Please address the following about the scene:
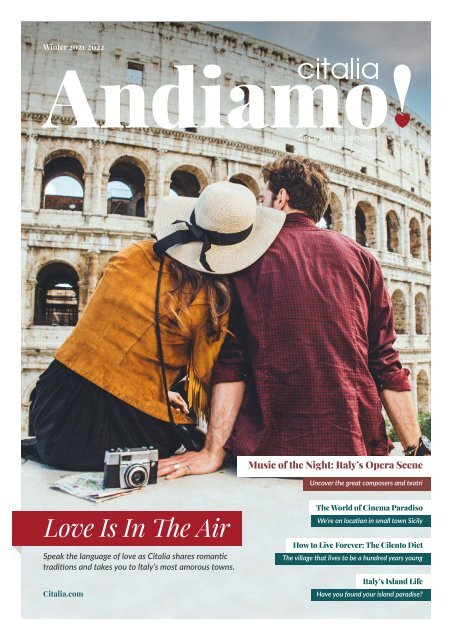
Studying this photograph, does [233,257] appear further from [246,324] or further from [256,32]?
[256,32]

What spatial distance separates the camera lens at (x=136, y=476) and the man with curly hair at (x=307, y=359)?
0.88 feet

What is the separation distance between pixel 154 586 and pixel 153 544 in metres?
0.24

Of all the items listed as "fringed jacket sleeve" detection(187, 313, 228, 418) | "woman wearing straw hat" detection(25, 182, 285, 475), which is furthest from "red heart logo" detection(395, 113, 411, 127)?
"fringed jacket sleeve" detection(187, 313, 228, 418)

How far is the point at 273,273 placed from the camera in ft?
8.66

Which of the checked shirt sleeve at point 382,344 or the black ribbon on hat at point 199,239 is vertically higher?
the black ribbon on hat at point 199,239

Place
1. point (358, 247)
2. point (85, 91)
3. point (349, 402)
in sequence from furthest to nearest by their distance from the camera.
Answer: point (85, 91)
point (358, 247)
point (349, 402)

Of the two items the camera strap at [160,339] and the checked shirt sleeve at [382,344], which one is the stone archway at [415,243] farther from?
the camera strap at [160,339]

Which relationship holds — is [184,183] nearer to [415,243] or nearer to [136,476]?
[415,243]

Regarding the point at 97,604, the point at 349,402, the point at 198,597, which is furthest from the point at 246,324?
the point at 97,604
